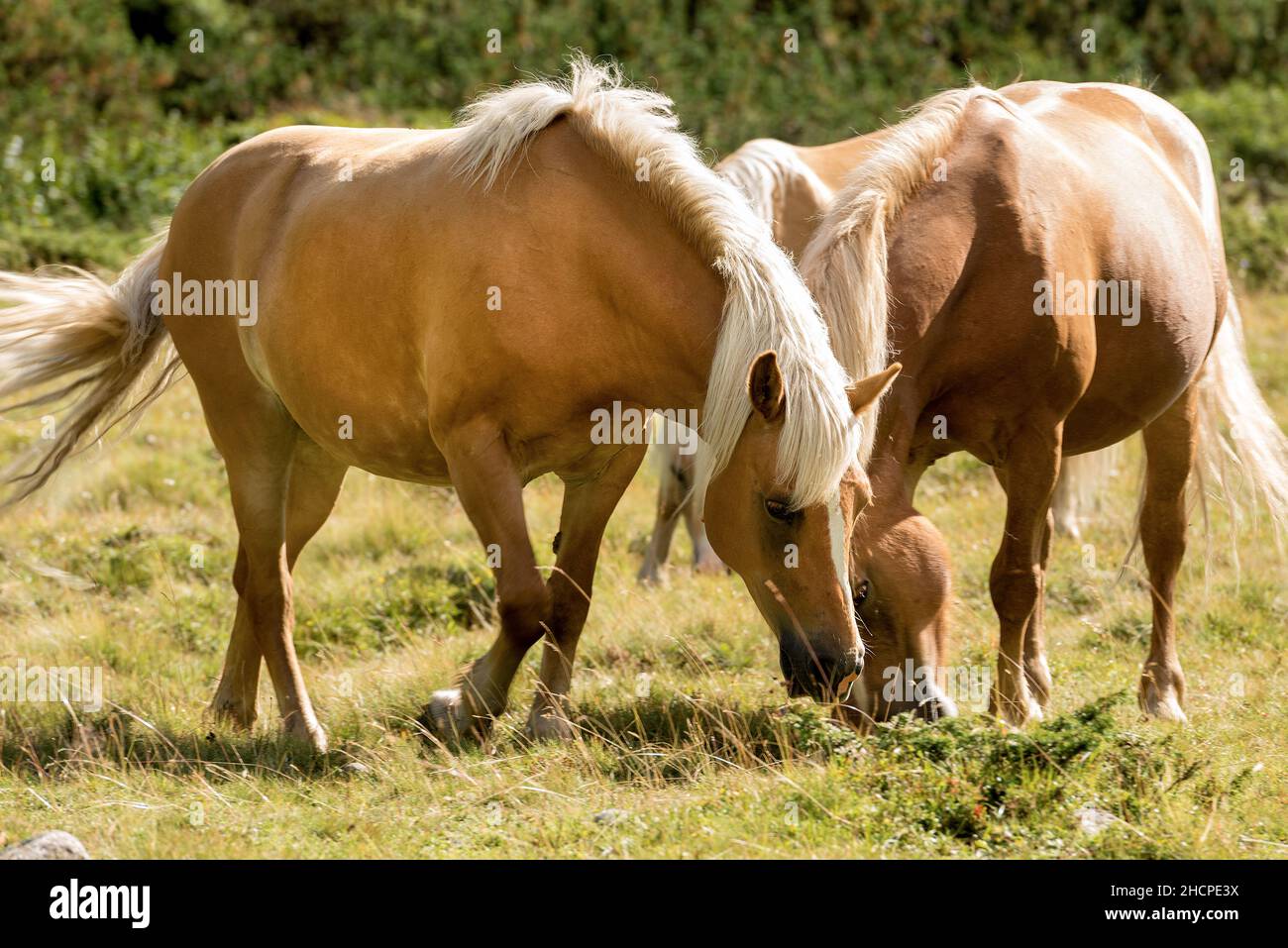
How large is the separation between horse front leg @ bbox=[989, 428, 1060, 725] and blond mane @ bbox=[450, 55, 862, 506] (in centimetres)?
113

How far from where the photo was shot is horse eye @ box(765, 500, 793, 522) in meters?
4.54

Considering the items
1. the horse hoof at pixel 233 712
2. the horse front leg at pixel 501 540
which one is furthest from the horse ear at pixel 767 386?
the horse hoof at pixel 233 712

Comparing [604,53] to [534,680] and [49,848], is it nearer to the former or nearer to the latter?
[534,680]

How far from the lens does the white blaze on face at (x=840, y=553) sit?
4.51m

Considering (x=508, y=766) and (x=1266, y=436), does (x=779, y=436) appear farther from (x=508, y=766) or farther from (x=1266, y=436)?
(x=1266, y=436)

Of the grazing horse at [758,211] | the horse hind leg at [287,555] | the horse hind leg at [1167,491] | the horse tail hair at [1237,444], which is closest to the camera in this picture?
the horse hind leg at [287,555]

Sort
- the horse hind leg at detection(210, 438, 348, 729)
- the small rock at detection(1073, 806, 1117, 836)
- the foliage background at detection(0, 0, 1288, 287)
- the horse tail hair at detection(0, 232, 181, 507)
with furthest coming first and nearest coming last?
the foliage background at detection(0, 0, 1288, 287)
the horse tail hair at detection(0, 232, 181, 507)
the horse hind leg at detection(210, 438, 348, 729)
the small rock at detection(1073, 806, 1117, 836)

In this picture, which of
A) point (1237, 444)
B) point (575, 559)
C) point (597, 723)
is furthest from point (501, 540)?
point (1237, 444)

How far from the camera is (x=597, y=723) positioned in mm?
5484

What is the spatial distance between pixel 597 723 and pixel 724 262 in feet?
6.30

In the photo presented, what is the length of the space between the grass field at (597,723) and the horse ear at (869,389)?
3.57 ft

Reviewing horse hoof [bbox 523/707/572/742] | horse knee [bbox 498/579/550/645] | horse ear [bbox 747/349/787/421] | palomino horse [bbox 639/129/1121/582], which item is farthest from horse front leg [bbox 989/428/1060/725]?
palomino horse [bbox 639/129/1121/582]

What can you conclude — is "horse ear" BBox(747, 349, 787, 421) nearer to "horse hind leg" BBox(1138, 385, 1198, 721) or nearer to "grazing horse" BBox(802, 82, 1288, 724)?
"grazing horse" BBox(802, 82, 1288, 724)

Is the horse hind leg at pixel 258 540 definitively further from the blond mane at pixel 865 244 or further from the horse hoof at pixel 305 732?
the blond mane at pixel 865 244
